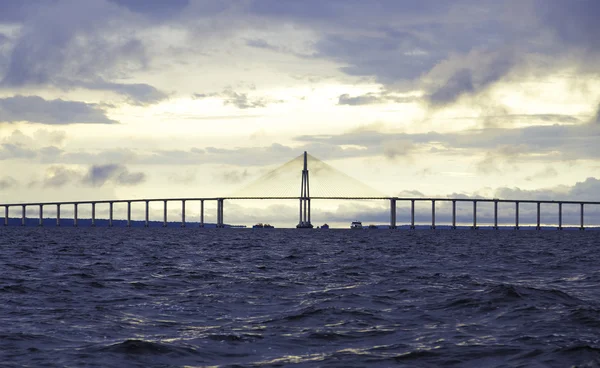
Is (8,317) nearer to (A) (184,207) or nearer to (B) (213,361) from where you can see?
(B) (213,361)

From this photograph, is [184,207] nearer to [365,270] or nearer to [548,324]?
[365,270]

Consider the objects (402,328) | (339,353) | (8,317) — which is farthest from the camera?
(8,317)

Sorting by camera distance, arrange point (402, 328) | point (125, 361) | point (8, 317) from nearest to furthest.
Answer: point (125, 361) → point (402, 328) → point (8, 317)

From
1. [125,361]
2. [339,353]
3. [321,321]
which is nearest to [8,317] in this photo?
[125,361]

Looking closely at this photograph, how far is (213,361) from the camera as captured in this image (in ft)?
46.5

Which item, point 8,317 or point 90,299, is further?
point 90,299

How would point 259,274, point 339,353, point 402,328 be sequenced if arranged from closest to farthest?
1. point 339,353
2. point 402,328
3. point 259,274

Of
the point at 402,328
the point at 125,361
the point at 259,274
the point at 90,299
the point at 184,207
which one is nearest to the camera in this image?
the point at 125,361

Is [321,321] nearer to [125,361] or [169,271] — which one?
[125,361]

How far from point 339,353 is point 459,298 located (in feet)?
29.8

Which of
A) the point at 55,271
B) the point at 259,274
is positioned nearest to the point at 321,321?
the point at 259,274

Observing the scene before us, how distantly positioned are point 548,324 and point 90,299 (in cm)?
1302

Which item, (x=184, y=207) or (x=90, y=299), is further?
(x=184, y=207)

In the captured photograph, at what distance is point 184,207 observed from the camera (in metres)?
196
